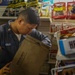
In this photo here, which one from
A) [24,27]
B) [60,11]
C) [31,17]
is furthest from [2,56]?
[60,11]

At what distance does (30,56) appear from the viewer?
148 centimetres

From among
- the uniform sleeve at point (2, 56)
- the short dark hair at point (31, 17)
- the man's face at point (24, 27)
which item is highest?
the short dark hair at point (31, 17)

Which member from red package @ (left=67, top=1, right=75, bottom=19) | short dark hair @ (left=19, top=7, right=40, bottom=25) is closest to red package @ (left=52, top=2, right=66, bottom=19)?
red package @ (left=67, top=1, right=75, bottom=19)

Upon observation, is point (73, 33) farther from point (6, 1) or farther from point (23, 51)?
point (6, 1)

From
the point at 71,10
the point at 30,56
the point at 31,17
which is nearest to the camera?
the point at 30,56

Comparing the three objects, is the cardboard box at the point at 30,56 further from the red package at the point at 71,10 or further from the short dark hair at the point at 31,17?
the red package at the point at 71,10

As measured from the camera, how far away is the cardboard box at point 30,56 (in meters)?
1.47

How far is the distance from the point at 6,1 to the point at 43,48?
1308mm

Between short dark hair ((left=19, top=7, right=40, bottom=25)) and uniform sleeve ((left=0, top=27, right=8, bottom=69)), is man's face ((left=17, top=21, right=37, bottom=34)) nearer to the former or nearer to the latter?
short dark hair ((left=19, top=7, right=40, bottom=25))

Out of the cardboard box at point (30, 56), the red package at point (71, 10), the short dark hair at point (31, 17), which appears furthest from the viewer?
the red package at point (71, 10)

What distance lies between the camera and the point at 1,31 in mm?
1762

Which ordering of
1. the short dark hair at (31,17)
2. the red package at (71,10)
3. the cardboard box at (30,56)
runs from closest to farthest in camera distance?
the cardboard box at (30,56), the short dark hair at (31,17), the red package at (71,10)

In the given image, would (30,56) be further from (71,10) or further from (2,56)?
(71,10)

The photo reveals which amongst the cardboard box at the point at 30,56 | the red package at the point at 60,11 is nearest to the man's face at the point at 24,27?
the cardboard box at the point at 30,56
